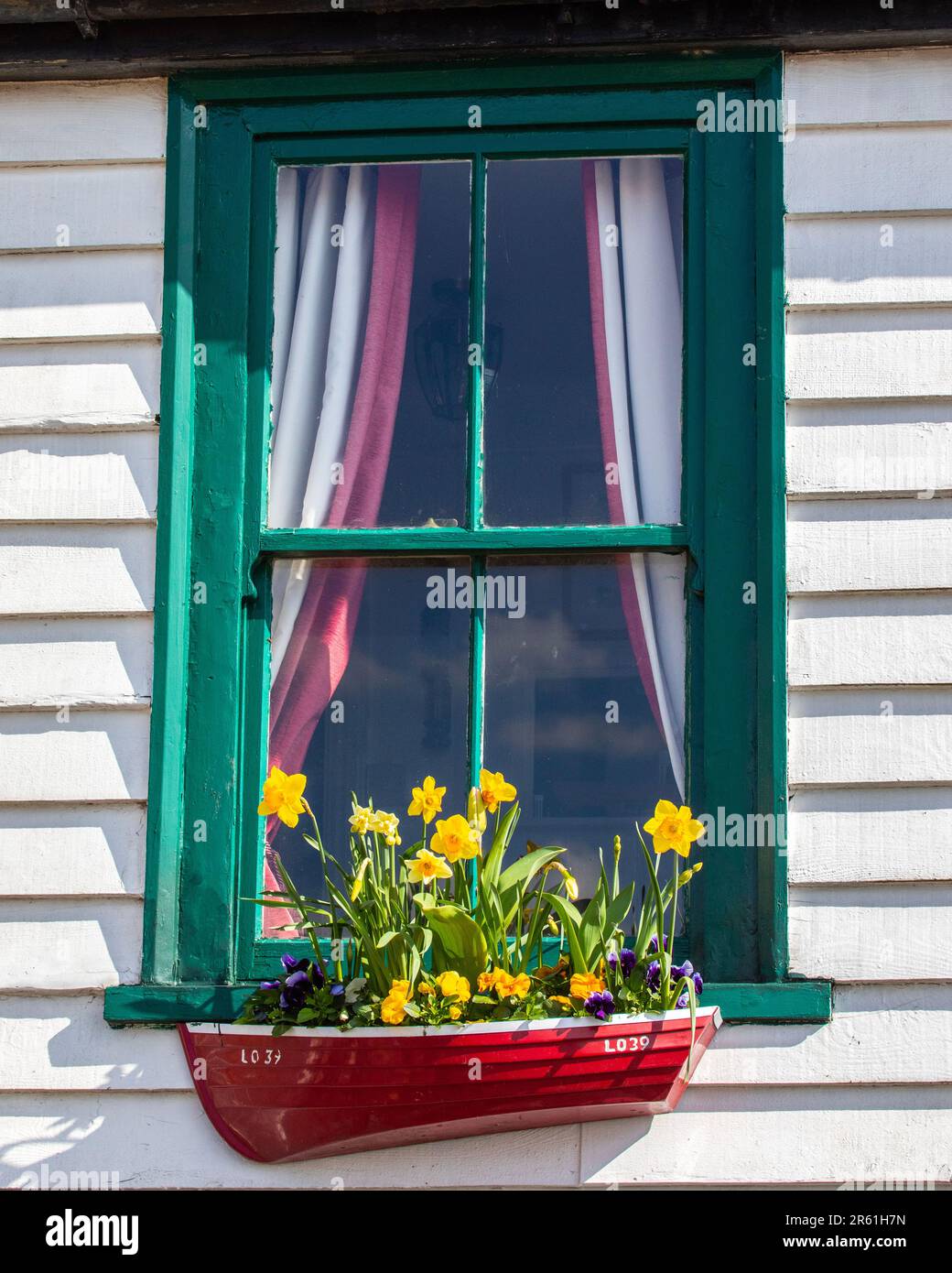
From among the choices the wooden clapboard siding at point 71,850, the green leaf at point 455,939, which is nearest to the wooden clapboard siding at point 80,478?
the wooden clapboard siding at point 71,850

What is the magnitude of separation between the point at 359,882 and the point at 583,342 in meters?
1.41

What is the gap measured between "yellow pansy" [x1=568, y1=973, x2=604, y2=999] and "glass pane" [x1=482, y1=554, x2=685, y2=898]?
390mm

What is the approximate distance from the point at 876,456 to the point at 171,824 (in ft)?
5.78

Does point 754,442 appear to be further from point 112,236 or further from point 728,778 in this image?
point 112,236

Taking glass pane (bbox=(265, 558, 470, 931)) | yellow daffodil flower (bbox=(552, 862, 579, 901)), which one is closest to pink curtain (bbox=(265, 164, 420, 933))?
glass pane (bbox=(265, 558, 470, 931))

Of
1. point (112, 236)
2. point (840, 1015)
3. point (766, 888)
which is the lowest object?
point (840, 1015)

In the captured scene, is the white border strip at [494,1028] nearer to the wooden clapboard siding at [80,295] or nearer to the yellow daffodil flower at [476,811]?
the yellow daffodil flower at [476,811]

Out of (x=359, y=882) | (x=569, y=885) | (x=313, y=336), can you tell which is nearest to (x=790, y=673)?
(x=569, y=885)

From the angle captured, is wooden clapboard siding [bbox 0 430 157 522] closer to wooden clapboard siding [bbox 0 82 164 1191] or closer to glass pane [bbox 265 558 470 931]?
wooden clapboard siding [bbox 0 82 164 1191]

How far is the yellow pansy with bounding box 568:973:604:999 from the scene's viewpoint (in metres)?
2.88

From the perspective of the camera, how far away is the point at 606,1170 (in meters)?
3.08

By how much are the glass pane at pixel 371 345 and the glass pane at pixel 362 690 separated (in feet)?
0.51

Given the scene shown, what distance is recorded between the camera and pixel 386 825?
2.97 metres
